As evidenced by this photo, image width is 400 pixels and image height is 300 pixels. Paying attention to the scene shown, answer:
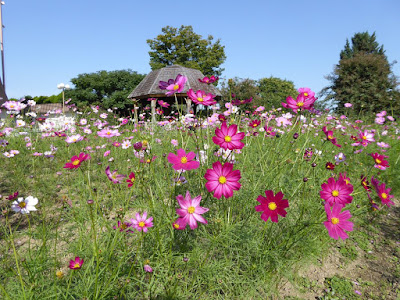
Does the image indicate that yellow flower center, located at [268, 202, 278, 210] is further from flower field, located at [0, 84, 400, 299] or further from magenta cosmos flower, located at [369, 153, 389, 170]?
magenta cosmos flower, located at [369, 153, 389, 170]

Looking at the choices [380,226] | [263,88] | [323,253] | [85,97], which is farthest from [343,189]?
[263,88]

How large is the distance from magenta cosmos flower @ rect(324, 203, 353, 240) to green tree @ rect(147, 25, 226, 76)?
26.3m

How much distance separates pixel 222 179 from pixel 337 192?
658 mm

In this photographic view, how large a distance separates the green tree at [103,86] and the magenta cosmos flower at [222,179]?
24.9m

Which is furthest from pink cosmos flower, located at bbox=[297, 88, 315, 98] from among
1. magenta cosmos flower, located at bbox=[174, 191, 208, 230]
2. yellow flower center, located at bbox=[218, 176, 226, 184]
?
magenta cosmos flower, located at bbox=[174, 191, 208, 230]

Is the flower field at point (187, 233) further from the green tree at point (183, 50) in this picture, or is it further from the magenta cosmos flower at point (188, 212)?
the green tree at point (183, 50)

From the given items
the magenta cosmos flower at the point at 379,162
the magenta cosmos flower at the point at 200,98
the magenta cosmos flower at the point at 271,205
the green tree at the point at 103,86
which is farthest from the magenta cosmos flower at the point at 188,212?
the green tree at the point at 103,86

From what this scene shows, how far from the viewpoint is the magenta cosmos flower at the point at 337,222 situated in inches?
44.1

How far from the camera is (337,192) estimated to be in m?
1.32

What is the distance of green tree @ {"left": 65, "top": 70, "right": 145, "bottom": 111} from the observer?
24922 mm

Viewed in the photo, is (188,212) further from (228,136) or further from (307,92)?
(307,92)

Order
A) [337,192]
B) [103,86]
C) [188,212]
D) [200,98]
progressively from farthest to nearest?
[103,86], [200,98], [337,192], [188,212]

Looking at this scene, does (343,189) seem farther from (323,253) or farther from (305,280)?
(323,253)

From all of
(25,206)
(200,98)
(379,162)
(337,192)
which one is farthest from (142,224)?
(379,162)
